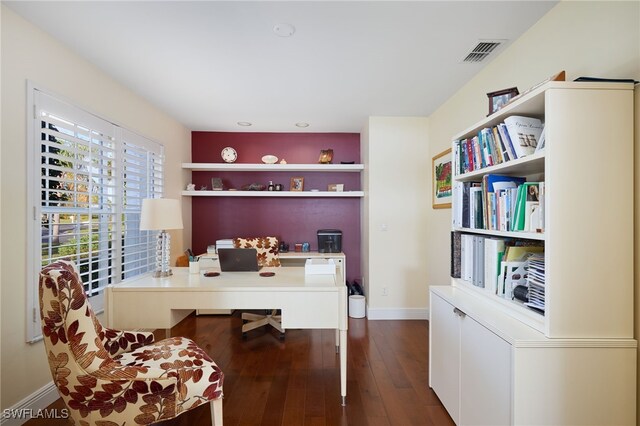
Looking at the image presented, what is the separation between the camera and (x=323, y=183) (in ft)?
13.8

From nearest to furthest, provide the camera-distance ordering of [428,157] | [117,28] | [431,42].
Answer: [117,28] < [431,42] < [428,157]

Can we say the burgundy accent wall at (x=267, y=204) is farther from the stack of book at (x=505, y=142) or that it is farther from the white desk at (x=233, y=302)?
the stack of book at (x=505, y=142)

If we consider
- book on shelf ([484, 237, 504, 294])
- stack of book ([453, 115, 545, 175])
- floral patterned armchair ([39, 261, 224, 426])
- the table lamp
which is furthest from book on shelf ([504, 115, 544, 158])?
the table lamp

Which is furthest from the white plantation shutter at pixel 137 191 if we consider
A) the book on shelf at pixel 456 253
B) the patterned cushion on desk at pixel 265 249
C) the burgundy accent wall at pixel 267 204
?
the book on shelf at pixel 456 253

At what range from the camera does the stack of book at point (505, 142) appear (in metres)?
1.47

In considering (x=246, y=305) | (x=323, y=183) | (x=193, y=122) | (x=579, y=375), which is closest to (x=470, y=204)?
(x=579, y=375)

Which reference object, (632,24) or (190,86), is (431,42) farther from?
(190,86)

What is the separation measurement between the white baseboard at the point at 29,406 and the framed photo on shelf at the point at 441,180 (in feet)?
11.8

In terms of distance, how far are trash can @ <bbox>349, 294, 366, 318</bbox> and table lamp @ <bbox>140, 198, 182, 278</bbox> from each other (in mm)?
2180

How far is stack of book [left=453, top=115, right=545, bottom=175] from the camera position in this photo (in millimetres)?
1467

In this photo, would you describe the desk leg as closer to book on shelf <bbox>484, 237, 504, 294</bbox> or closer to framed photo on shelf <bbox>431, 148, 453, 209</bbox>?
book on shelf <bbox>484, 237, 504, 294</bbox>

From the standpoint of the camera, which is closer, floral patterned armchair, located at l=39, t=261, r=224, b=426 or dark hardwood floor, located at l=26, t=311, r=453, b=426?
floral patterned armchair, located at l=39, t=261, r=224, b=426

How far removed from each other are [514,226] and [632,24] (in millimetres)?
991

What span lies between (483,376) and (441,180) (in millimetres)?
2242
